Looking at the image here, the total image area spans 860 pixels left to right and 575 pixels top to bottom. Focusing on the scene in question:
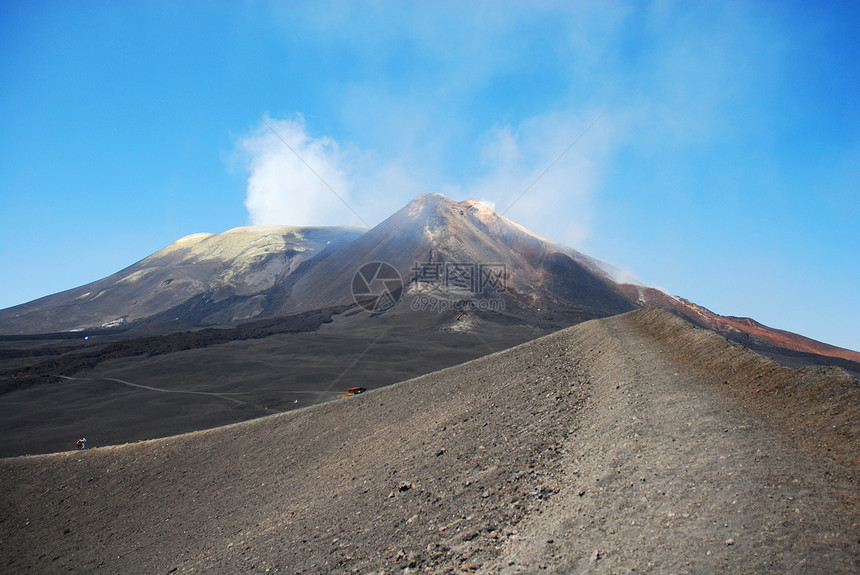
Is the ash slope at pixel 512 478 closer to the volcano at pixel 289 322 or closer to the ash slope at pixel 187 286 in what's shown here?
the volcano at pixel 289 322

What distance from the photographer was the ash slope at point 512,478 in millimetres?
5406

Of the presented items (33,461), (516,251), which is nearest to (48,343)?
(33,461)

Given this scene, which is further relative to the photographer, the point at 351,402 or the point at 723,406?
the point at 351,402

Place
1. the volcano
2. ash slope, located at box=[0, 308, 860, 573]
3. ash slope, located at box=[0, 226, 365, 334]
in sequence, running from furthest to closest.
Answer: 1. ash slope, located at box=[0, 226, 365, 334]
2. the volcano
3. ash slope, located at box=[0, 308, 860, 573]

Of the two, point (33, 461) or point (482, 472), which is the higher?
point (482, 472)

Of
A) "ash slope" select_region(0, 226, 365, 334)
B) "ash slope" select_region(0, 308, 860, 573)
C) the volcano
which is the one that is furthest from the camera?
"ash slope" select_region(0, 226, 365, 334)

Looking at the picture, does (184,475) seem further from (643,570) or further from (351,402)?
(643,570)

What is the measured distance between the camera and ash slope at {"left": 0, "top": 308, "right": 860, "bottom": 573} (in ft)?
17.7

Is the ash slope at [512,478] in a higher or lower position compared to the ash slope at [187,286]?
lower

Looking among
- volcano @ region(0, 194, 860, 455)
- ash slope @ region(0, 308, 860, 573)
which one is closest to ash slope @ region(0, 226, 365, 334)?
volcano @ region(0, 194, 860, 455)

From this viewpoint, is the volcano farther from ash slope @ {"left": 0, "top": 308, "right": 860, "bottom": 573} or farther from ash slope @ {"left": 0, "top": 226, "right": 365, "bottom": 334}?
ash slope @ {"left": 0, "top": 308, "right": 860, "bottom": 573}

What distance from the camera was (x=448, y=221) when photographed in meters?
91.9

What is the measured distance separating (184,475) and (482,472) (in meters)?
10.3

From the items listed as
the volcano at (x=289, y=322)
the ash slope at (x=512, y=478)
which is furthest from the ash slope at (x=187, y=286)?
the ash slope at (x=512, y=478)
